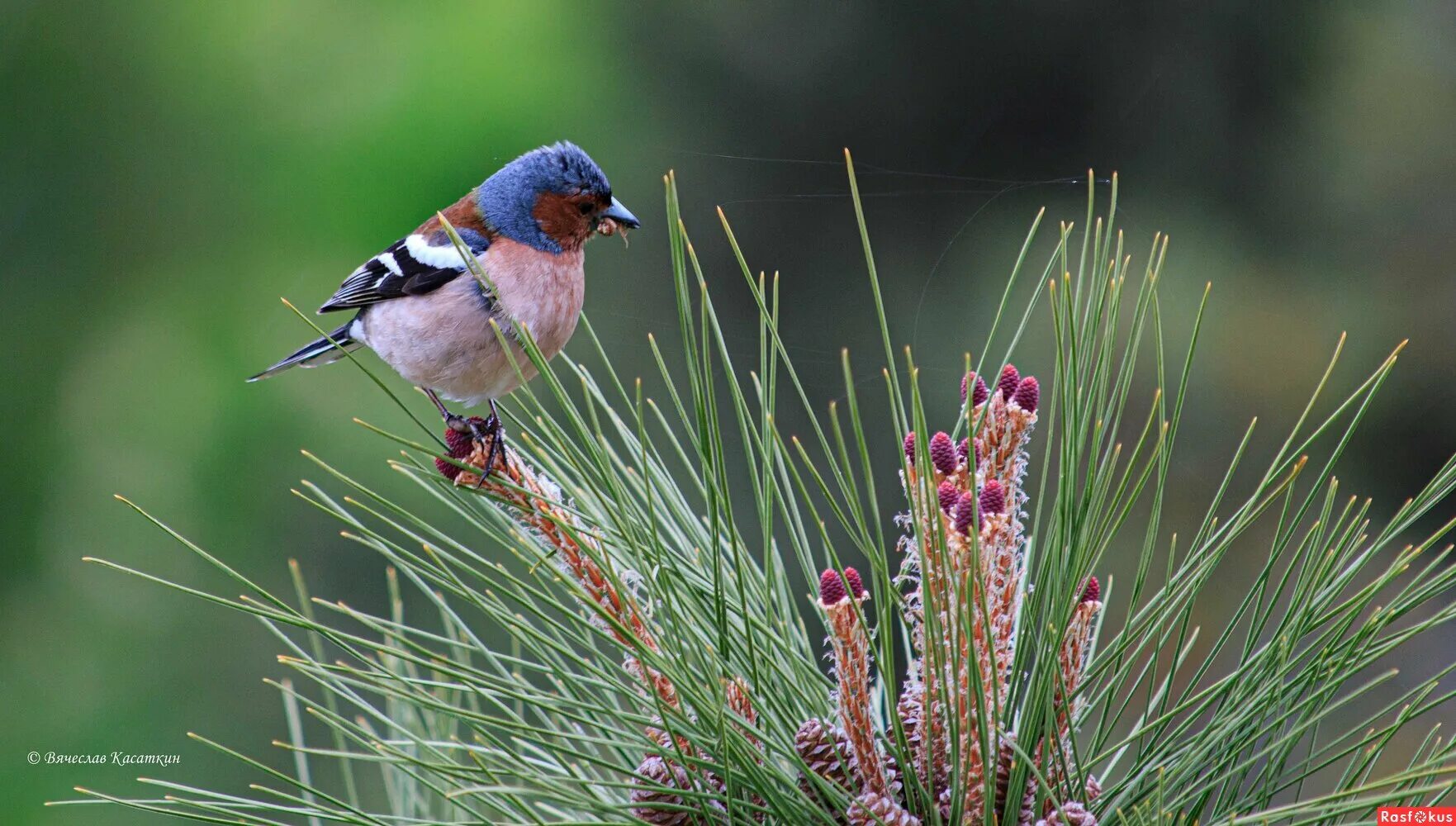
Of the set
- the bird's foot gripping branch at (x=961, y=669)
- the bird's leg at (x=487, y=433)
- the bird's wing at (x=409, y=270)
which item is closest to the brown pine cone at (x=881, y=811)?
the bird's foot gripping branch at (x=961, y=669)

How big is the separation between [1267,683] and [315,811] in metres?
0.64

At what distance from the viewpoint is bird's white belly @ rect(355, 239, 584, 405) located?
49.1 inches

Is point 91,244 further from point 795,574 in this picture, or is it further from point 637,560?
point 637,560

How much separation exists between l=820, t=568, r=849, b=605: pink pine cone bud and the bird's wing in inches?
33.3

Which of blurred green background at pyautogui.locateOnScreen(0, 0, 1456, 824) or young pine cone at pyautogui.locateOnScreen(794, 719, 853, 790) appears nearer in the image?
young pine cone at pyautogui.locateOnScreen(794, 719, 853, 790)

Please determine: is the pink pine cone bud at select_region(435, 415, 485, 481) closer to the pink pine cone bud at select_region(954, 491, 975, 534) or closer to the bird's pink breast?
the bird's pink breast

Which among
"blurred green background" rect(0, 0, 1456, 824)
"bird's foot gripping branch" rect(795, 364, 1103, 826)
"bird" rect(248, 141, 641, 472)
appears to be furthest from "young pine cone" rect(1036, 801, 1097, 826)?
"blurred green background" rect(0, 0, 1456, 824)

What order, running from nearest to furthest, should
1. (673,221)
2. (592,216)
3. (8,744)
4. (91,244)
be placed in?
(673,221) → (592,216) → (8,744) → (91,244)

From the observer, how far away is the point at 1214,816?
80 cm

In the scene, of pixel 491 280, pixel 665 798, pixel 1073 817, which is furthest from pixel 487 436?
pixel 1073 817

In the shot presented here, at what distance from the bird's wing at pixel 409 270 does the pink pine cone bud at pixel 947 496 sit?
0.85m

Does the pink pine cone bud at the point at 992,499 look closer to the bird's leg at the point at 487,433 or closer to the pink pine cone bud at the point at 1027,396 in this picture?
the pink pine cone bud at the point at 1027,396

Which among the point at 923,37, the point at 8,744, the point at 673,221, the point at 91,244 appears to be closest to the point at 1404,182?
the point at 923,37

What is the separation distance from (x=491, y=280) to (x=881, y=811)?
28.2 inches
